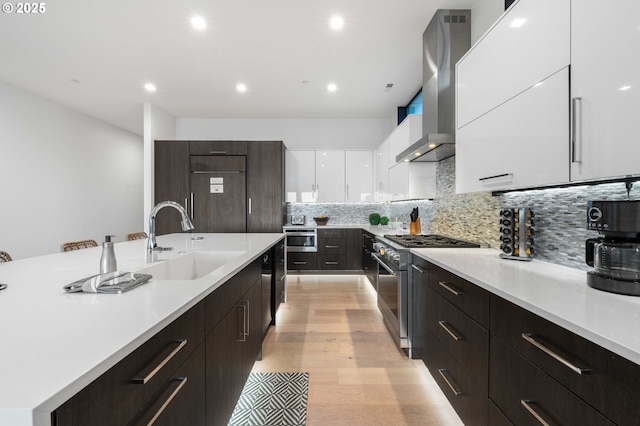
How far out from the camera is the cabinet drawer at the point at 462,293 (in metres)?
1.31

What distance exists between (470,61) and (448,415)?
A: 224cm

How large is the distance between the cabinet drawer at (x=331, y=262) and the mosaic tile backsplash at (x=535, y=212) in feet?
4.76

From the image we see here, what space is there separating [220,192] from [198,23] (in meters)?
2.68

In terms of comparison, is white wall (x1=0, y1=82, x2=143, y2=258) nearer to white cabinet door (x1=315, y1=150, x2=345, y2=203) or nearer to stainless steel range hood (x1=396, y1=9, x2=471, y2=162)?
white cabinet door (x1=315, y1=150, x2=345, y2=203)

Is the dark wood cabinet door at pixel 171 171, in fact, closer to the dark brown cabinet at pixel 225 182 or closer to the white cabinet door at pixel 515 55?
the dark brown cabinet at pixel 225 182

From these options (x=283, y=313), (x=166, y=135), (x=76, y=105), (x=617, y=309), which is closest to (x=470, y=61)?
(x=617, y=309)

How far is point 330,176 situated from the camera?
5445mm

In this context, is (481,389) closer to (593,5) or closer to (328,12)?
(593,5)

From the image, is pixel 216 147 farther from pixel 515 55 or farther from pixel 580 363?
pixel 580 363

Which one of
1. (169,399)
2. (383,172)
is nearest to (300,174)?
(383,172)

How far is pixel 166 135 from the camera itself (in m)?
5.30

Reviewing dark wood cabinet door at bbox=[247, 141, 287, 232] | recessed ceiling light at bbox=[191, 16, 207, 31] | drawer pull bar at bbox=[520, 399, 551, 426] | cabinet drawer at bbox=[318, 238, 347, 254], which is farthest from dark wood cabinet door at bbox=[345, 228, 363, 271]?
drawer pull bar at bbox=[520, 399, 551, 426]

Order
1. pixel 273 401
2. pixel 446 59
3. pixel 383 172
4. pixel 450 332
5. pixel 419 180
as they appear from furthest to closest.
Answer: pixel 383 172 < pixel 419 180 < pixel 446 59 < pixel 273 401 < pixel 450 332

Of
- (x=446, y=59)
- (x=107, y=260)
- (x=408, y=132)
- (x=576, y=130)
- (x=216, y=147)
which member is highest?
(x=446, y=59)
